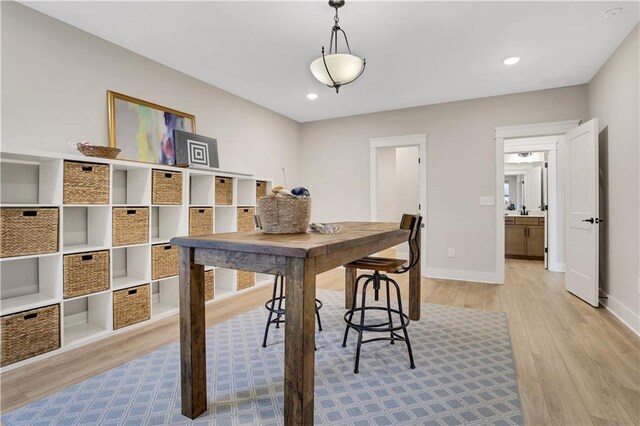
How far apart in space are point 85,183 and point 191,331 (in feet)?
5.47

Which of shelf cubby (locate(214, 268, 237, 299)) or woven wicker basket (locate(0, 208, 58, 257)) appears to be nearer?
woven wicker basket (locate(0, 208, 58, 257))

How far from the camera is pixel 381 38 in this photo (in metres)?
2.84

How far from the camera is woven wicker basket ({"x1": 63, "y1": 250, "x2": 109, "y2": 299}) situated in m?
2.31

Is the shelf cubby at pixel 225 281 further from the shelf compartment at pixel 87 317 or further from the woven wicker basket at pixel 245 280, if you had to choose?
the shelf compartment at pixel 87 317

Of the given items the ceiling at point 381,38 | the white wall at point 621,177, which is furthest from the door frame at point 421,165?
the white wall at point 621,177

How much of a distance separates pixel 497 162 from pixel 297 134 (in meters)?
3.18

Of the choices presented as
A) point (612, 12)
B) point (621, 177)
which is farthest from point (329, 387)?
point (612, 12)

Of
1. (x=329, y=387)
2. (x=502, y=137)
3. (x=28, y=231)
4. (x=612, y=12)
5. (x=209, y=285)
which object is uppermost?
(x=612, y=12)

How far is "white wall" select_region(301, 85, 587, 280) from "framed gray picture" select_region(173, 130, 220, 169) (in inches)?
92.9

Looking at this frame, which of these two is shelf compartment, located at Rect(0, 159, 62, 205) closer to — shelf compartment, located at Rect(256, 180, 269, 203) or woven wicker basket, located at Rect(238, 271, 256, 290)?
woven wicker basket, located at Rect(238, 271, 256, 290)

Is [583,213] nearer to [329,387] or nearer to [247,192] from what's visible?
[329,387]

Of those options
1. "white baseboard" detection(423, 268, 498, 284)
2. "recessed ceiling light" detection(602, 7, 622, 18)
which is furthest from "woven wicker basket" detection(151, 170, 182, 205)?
"recessed ceiling light" detection(602, 7, 622, 18)

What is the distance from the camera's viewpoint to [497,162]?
14.3 ft

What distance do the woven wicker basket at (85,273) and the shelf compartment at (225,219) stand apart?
55.4 inches
